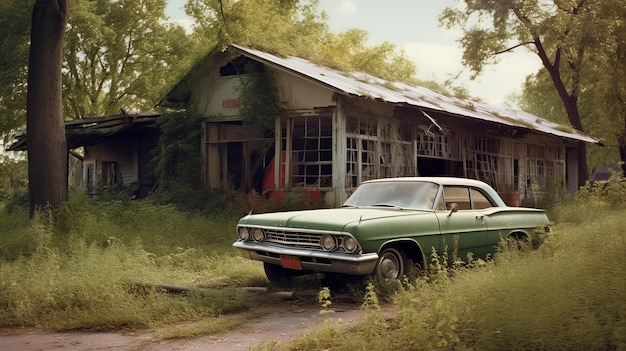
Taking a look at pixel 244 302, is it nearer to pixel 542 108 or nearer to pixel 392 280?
pixel 392 280

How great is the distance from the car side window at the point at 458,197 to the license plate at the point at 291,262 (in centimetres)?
227

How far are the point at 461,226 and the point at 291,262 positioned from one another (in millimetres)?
2327

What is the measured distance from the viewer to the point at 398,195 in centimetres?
814

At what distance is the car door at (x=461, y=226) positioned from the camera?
25.0ft

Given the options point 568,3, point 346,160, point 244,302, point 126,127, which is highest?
point 568,3

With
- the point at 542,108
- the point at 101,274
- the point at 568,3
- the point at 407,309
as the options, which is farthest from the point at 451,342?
the point at 542,108

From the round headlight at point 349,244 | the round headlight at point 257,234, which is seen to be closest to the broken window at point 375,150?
the round headlight at point 257,234

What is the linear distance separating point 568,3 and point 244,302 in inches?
1062

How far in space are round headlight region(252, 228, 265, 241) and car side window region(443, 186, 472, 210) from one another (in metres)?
2.51

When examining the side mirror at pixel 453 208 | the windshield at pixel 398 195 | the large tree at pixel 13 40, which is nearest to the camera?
the side mirror at pixel 453 208

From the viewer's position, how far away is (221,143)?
18.2 metres

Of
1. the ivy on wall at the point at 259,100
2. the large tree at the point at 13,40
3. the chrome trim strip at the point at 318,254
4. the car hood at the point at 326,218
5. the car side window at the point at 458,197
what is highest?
the large tree at the point at 13,40

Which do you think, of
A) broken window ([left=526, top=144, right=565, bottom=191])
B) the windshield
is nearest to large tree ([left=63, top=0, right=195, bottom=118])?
broken window ([left=526, top=144, right=565, bottom=191])

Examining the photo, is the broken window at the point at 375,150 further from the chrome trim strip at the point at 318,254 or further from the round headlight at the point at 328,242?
the round headlight at the point at 328,242
